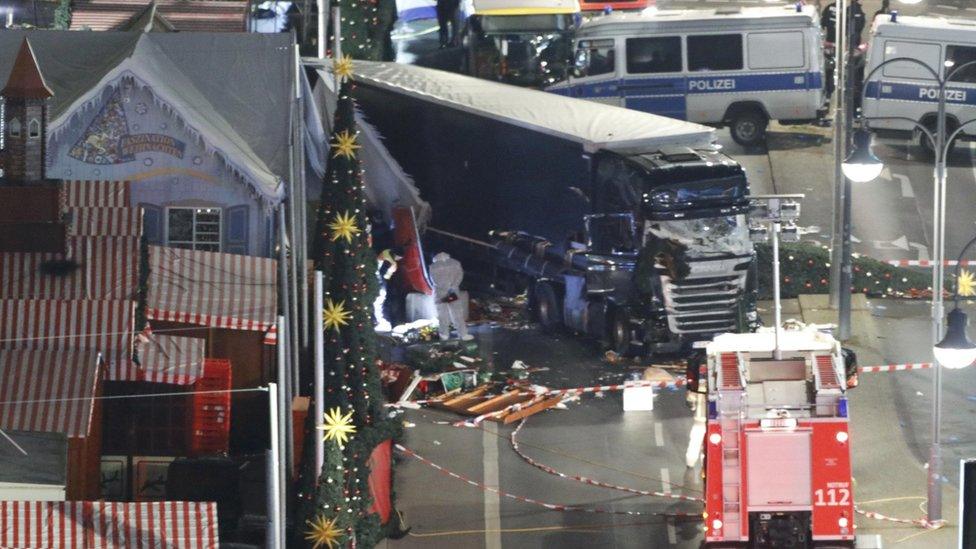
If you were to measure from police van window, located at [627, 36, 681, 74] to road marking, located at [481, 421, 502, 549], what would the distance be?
50.7 ft

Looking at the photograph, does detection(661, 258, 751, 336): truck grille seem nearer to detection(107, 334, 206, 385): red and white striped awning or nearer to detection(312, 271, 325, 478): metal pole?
detection(107, 334, 206, 385): red and white striped awning

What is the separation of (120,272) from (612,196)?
374 inches

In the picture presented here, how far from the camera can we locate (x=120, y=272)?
31.8 m

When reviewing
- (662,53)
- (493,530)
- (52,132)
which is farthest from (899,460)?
(662,53)

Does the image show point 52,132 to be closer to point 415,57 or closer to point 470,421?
point 470,421

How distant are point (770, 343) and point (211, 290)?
8975 millimetres

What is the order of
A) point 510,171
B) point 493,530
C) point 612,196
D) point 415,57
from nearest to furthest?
point 493,530 → point 612,196 → point 510,171 → point 415,57

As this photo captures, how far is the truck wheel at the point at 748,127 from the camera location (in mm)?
48969

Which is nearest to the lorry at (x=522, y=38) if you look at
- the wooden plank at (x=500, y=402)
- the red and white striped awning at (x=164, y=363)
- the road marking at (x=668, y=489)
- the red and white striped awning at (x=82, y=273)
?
the wooden plank at (x=500, y=402)

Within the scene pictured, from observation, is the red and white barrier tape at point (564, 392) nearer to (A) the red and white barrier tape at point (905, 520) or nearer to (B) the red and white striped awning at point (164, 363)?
(B) the red and white striped awning at point (164, 363)

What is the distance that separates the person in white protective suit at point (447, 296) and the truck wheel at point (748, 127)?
40.1ft

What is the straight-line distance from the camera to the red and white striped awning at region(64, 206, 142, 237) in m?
32.4

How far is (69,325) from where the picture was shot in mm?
30922

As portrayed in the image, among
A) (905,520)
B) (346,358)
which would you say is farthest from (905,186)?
(346,358)
